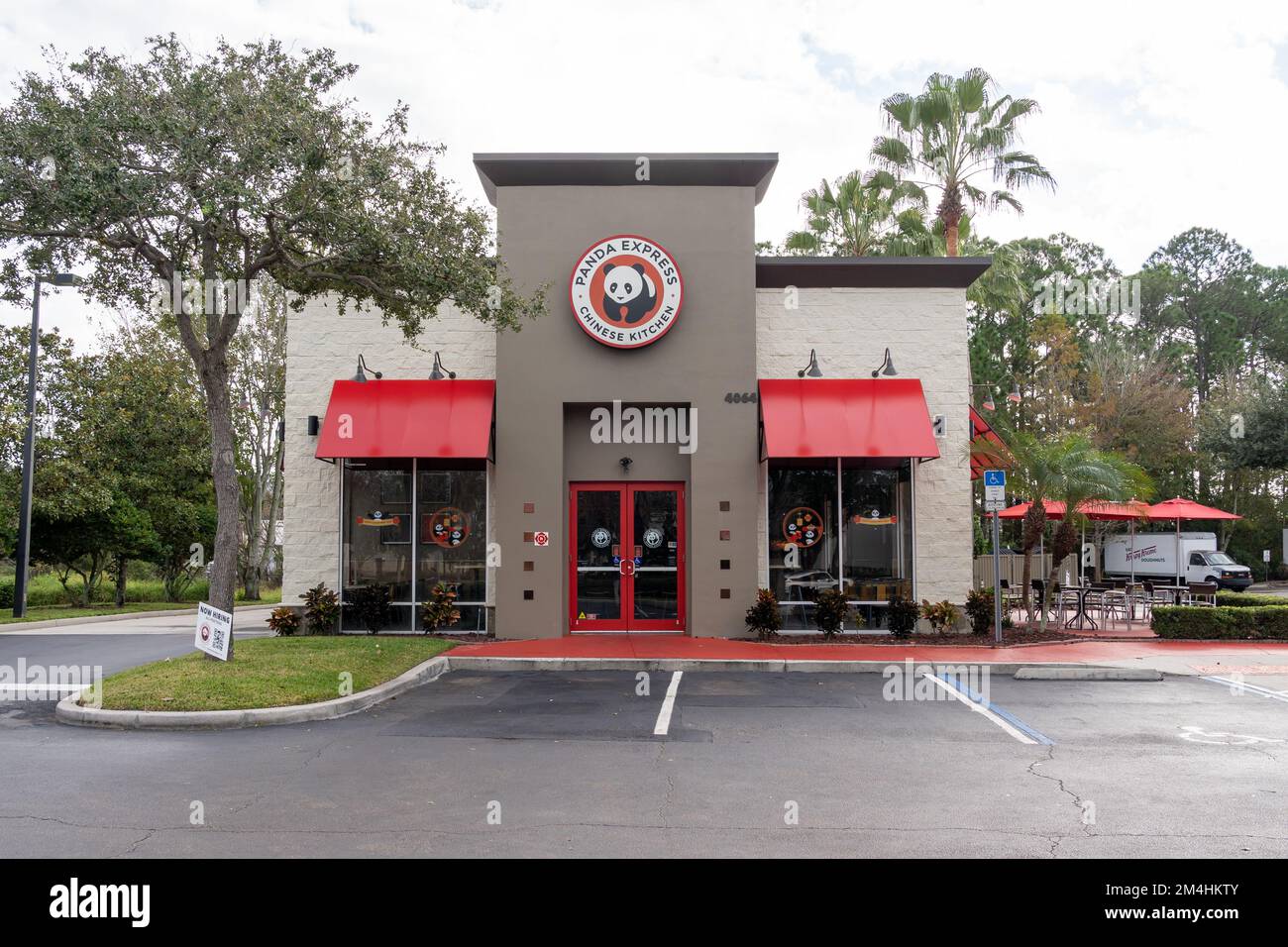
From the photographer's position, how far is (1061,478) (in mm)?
17172

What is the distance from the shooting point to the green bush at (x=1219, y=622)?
17156 millimetres

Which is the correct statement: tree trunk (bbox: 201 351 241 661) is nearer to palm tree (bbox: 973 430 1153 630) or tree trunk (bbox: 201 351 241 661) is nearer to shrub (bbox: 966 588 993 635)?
shrub (bbox: 966 588 993 635)

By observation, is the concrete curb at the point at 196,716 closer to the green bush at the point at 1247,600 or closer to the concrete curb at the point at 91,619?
the concrete curb at the point at 91,619

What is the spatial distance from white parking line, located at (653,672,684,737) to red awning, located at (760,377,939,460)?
4.82 m

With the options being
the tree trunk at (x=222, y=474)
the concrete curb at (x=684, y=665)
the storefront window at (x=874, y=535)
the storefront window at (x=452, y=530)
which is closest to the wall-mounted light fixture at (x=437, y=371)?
the storefront window at (x=452, y=530)

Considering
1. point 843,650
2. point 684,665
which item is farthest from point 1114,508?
point 684,665

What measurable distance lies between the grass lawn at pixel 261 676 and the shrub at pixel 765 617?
552 cm

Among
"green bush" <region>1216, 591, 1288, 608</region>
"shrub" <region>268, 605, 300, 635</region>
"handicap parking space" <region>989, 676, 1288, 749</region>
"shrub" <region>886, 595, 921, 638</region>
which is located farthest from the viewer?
"green bush" <region>1216, 591, 1288, 608</region>

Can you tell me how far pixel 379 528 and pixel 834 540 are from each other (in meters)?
8.40

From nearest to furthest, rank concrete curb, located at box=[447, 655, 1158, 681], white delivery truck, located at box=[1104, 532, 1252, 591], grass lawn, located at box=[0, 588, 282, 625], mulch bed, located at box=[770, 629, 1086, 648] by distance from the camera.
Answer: concrete curb, located at box=[447, 655, 1158, 681] < mulch bed, located at box=[770, 629, 1086, 648] < grass lawn, located at box=[0, 588, 282, 625] < white delivery truck, located at box=[1104, 532, 1252, 591]

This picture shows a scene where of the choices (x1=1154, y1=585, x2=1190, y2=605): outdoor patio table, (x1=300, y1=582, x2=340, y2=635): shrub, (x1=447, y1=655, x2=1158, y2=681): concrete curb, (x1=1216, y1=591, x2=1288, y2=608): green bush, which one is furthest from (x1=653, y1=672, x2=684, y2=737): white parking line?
(x1=1154, y1=585, x2=1190, y2=605): outdoor patio table

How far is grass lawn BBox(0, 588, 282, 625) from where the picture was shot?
2432 centimetres

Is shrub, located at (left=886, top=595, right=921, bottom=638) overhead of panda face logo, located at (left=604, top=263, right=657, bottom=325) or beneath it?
beneath

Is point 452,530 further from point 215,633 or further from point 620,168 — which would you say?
point 620,168
